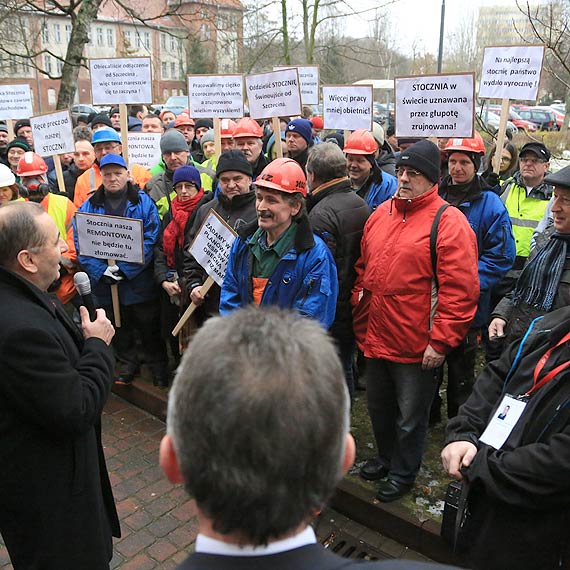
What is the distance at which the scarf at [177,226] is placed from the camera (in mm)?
4824

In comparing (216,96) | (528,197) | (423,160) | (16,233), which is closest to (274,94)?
(216,96)

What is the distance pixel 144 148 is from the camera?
7.60 meters

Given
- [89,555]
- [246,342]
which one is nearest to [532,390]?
[246,342]

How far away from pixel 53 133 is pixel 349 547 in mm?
5250

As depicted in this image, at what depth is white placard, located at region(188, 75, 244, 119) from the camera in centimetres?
599

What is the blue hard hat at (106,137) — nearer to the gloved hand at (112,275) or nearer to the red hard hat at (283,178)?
the gloved hand at (112,275)

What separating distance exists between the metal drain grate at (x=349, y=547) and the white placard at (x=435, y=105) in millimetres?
2959

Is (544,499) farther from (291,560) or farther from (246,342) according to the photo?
(246,342)

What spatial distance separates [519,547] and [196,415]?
1715mm

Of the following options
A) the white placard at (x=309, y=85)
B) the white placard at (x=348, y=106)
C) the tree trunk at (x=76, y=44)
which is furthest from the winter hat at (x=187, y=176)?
the tree trunk at (x=76, y=44)

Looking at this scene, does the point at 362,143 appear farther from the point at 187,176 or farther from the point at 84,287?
the point at 84,287

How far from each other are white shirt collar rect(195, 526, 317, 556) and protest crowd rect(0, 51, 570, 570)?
0.07 ft

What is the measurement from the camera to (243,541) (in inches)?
36.9

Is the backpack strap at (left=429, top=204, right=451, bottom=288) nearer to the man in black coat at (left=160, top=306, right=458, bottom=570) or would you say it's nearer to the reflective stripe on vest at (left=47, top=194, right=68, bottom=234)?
the man in black coat at (left=160, top=306, right=458, bottom=570)
